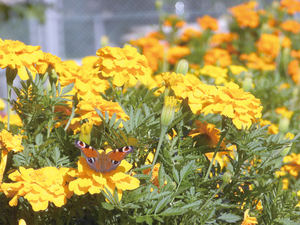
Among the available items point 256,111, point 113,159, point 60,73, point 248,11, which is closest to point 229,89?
point 256,111

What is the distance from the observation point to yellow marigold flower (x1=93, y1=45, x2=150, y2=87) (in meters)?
0.75

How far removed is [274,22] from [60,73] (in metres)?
2.47

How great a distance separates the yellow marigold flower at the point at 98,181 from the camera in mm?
576

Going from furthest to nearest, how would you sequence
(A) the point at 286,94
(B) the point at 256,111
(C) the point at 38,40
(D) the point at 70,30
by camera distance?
(D) the point at 70,30, (C) the point at 38,40, (A) the point at 286,94, (B) the point at 256,111

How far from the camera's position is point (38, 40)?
4.88 m

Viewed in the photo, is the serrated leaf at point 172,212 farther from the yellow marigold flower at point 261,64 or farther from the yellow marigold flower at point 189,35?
the yellow marigold flower at point 189,35

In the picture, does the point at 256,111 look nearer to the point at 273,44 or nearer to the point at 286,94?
the point at 286,94

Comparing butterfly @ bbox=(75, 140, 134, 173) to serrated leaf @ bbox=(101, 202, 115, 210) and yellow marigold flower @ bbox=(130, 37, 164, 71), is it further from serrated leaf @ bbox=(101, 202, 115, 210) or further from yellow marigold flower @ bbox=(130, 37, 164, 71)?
yellow marigold flower @ bbox=(130, 37, 164, 71)

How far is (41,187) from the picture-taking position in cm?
61

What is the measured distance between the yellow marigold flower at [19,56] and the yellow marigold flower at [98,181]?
0.93 ft

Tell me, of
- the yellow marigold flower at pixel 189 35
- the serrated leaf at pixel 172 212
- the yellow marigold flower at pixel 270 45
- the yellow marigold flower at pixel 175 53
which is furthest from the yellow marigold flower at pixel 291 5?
the serrated leaf at pixel 172 212

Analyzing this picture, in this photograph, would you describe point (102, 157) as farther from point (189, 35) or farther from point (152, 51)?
point (189, 35)

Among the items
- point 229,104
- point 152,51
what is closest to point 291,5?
point 152,51

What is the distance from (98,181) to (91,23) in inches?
238
